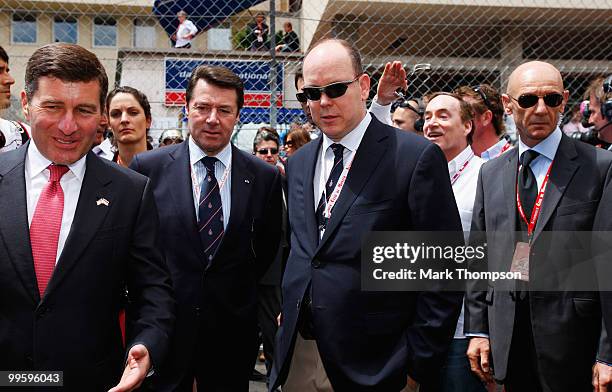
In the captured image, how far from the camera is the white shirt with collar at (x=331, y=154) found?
2746mm

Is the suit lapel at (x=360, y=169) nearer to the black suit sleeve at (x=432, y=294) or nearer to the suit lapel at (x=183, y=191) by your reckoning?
the black suit sleeve at (x=432, y=294)

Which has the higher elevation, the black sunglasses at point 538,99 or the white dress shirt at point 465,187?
the black sunglasses at point 538,99

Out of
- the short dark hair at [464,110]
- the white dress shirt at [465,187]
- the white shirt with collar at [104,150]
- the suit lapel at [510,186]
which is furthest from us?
the white shirt with collar at [104,150]

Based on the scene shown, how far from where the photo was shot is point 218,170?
128 inches

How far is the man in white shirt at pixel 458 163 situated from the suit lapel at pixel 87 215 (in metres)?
1.80

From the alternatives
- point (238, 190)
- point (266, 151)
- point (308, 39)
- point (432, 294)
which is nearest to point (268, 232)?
point (238, 190)

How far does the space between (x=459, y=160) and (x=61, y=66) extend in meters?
2.27

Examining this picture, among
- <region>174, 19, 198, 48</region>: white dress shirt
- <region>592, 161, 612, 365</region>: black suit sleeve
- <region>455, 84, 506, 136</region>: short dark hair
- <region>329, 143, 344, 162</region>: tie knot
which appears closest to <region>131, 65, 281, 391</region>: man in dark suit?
<region>329, 143, 344, 162</region>: tie knot

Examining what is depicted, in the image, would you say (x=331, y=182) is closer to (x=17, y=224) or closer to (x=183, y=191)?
(x=183, y=191)

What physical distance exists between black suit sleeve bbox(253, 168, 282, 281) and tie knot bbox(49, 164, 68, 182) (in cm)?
122

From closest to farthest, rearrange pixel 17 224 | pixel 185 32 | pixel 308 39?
pixel 17 224 → pixel 185 32 → pixel 308 39

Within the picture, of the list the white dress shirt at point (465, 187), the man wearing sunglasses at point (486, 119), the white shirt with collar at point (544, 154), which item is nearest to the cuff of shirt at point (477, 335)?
the white dress shirt at point (465, 187)

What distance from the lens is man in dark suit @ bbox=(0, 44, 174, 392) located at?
6.49ft

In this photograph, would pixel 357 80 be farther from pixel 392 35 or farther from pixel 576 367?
pixel 392 35
